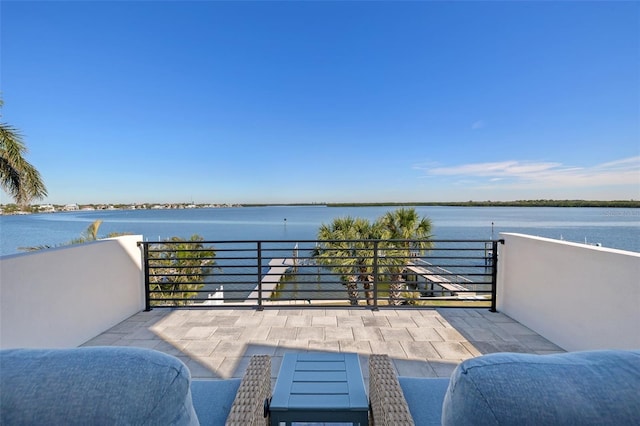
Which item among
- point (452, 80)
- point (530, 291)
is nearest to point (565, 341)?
point (530, 291)

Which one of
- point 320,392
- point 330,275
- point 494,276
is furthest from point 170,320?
point 494,276

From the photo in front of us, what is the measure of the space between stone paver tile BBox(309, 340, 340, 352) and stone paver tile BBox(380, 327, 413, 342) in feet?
1.73

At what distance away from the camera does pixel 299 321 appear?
3.33 meters

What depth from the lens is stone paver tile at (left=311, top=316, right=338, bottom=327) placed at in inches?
126

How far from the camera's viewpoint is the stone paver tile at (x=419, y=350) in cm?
254

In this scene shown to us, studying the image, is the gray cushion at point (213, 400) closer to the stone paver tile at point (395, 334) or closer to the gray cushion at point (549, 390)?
the gray cushion at point (549, 390)

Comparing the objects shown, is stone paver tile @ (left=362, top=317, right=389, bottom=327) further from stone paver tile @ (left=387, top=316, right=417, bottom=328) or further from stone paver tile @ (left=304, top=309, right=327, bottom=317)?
stone paver tile @ (left=304, top=309, right=327, bottom=317)

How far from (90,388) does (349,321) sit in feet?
9.73

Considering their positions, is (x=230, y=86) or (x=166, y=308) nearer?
(x=166, y=308)

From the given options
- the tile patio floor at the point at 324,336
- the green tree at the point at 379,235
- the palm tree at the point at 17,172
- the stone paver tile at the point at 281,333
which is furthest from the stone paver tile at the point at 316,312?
A: the palm tree at the point at 17,172

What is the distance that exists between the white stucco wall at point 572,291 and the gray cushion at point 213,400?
2865 millimetres

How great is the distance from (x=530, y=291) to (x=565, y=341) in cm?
60

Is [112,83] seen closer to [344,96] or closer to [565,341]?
[344,96]

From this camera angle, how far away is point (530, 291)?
3176 mm
